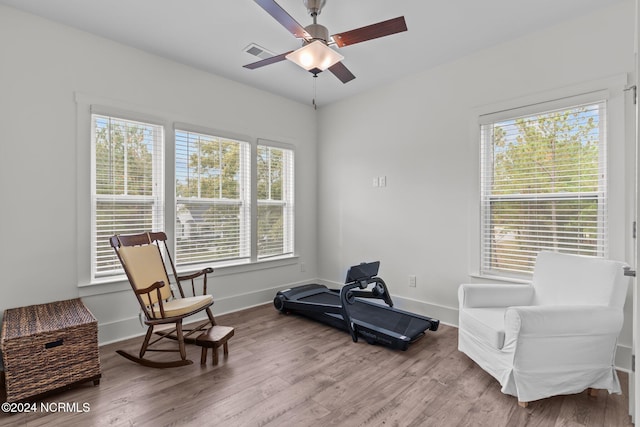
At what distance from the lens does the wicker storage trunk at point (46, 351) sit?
205cm

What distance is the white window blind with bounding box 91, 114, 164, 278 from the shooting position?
10.0ft

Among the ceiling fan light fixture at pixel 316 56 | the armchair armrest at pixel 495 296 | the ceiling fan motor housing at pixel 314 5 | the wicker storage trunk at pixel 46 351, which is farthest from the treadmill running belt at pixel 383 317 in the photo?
the ceiling fan motor housing at pixel 314 5

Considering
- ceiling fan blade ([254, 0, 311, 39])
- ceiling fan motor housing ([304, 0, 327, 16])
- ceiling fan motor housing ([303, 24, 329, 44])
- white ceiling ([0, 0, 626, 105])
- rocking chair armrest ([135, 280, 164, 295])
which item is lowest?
rocking chair armrest ([135, 280, 164, 295])

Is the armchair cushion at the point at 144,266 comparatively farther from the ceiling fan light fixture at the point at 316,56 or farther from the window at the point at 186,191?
the ceiling fan light fixture at the point at 316,56

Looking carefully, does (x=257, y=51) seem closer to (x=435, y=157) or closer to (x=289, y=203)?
(x=289, y=203)

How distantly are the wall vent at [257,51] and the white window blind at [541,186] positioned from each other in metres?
2.33

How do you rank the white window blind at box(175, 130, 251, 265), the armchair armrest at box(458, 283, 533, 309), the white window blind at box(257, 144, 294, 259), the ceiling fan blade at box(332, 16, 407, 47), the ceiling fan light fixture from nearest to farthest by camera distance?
the ceiling fan blade at box(332, 16, 407, 47) < the ceiling fan light fixture < the armchair armrest at box(458, 283, 533, 309) < the white window blind at box(175, 130, 251, 265) < the white window blind at box(257, 144, 294, 259)

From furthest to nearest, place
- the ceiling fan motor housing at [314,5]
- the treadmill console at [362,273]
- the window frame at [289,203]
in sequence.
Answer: the window frame at [289,203], the treadmill console at [362,273], the ceiling fan motor housing at [314,5]

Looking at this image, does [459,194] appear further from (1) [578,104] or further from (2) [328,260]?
(2) [328,260]

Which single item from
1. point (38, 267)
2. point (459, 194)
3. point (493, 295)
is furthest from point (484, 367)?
point (38, 267)

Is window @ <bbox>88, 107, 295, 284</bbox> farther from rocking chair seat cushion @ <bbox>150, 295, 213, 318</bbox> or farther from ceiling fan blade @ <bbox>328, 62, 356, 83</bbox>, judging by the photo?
ceiling fan blade @ <bbox>328, 62, 356, 83</bbox>

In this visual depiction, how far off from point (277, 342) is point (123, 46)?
3.23 metres

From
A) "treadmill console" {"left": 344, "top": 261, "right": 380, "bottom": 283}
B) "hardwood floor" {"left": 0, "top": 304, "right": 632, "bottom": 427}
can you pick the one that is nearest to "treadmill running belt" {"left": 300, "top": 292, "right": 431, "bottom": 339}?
"hardwood floor" {"left": 0, "top": 304, "right": 632, "bottom": 427}

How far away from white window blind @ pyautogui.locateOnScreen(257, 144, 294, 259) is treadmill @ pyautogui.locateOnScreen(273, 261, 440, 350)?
31.5 inches
